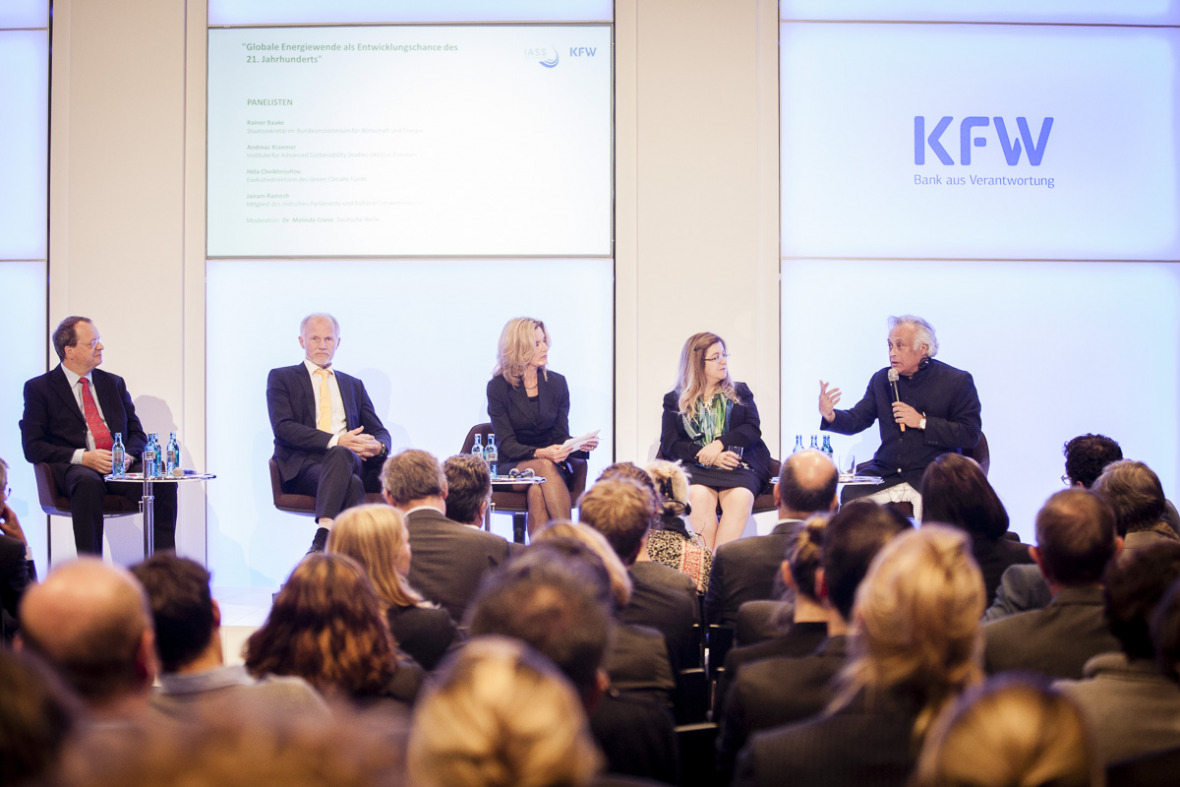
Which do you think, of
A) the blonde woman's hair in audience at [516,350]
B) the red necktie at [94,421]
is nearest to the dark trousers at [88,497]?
the red necktie at [94,421]

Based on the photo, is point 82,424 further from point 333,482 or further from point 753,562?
point 753,562

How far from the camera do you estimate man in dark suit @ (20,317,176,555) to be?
5.25m

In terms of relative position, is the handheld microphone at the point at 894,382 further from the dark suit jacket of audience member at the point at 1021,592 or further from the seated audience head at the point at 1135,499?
the dark suit jacket of audience member at the point at 1021,592

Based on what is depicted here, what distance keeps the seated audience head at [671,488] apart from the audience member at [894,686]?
7.30 ft

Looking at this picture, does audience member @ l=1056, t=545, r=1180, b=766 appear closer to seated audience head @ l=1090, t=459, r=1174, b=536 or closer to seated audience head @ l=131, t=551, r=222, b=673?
seated audience head @ l=1090, t=459, r=1174, b=536

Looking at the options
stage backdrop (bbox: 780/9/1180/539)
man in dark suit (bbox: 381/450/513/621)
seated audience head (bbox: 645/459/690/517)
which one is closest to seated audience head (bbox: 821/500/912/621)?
man in dark suit (bbox: 381/450/513/621)

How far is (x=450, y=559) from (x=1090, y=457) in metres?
2.55

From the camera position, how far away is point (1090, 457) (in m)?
4.04

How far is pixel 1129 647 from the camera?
183 centimetres

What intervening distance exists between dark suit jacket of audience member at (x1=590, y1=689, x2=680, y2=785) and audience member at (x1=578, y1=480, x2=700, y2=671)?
76 centimetres

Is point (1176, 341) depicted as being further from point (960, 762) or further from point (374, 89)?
point (960, 762)

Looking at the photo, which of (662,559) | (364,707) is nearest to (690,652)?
(662,559)

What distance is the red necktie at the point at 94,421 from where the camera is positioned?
552 cm

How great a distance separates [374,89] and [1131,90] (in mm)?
4800
